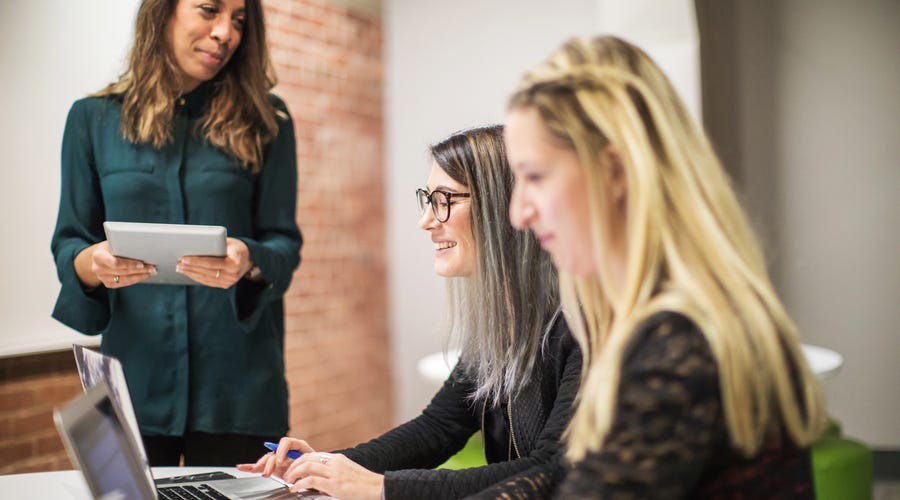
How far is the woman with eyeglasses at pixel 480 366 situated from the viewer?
4.75 ft

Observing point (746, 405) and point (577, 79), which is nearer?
point (746, 405)

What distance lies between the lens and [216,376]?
212cm

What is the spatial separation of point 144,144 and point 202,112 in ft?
0.57

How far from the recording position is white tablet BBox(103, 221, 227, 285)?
174 cm

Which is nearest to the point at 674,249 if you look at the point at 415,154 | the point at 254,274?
the point at 254,274

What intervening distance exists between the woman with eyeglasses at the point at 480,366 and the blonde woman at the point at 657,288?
1.84ft

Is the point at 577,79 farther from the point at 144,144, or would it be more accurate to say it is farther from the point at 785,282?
the point at 785,282

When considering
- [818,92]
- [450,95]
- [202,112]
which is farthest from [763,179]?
[202,112]

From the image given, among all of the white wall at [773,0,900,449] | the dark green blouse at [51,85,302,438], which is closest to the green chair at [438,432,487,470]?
the dark green blouse at [51,85,302,438]

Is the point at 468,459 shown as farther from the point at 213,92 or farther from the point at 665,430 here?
the point at 665,430

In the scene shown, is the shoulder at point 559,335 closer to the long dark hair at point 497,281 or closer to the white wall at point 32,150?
the long dark hair at point 497,281

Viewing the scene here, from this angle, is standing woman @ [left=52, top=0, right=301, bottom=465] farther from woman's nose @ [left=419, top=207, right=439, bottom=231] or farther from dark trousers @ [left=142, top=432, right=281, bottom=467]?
woman's nose @ [left=419, top=207, right=439, bottom=231]

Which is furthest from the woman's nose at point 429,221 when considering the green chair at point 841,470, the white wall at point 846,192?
the white wall at point 846,192

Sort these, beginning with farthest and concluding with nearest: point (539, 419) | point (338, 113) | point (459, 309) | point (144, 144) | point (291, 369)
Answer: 1. point (338, 113)
2. point (291, 369)
3. point (144, 144)
4. point (459, 309)
5. point (539, 419)
